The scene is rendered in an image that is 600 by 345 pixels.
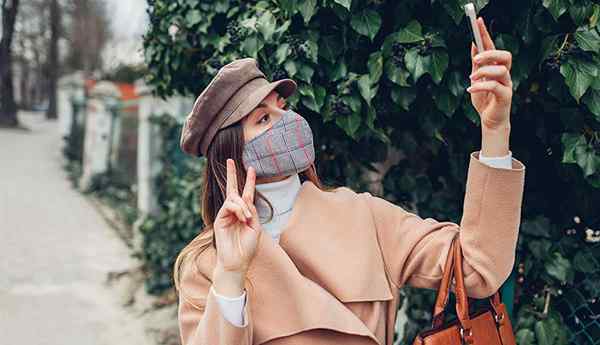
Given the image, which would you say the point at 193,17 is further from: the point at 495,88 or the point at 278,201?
the point at 495,88

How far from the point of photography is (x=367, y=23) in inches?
80.7

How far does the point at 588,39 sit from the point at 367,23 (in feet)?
2.14

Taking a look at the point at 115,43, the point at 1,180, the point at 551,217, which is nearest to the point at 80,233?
the point at 1,180

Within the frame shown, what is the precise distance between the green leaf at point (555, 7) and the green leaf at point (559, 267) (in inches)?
34.3

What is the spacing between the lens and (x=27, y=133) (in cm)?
1970

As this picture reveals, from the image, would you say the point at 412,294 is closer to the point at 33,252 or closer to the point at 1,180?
the point at 33,252

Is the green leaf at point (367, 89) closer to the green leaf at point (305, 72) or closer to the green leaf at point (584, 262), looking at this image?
the green leaf at point (305, 72)

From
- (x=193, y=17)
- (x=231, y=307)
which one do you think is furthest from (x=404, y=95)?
(x=193, y=17)

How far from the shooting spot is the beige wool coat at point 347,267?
1.55 metres

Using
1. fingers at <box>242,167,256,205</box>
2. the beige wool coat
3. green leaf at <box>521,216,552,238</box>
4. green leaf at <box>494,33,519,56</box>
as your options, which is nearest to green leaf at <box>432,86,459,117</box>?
green leaf at <box>494,33,519,56</box>

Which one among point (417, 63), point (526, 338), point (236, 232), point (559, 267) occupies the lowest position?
point (526, 338)

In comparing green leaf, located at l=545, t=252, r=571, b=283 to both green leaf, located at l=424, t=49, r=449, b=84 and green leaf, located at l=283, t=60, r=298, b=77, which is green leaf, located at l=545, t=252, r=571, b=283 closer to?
green leaf, located at l=424, t=49, r=449, b=84

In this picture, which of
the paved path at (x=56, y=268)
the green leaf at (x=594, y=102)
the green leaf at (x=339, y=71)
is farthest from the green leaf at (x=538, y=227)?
the paved path at (x=56, y=268)

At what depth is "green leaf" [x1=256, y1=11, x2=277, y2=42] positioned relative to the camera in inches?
88.1
